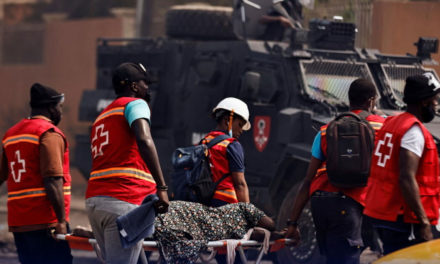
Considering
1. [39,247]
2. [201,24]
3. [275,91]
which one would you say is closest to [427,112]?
[39,247]

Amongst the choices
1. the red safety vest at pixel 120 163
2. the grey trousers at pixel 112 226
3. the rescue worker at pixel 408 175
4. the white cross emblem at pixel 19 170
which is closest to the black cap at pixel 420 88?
the rescue worker at pixel 408 175

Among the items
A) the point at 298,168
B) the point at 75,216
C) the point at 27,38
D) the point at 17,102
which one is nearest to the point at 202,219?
the point at 298,168

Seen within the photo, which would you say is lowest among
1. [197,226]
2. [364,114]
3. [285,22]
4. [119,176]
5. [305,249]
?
[305,249]

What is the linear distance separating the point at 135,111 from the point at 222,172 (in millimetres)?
1389

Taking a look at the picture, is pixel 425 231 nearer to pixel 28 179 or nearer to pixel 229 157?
pixel 229 157

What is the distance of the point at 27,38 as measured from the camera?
79.8ft

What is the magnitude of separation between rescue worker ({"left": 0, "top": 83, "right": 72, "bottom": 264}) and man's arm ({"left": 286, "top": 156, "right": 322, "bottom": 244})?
5.14ft

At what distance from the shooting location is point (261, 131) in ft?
33.7

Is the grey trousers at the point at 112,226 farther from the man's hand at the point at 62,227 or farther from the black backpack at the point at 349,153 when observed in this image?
the black backpack at the point at 349,153

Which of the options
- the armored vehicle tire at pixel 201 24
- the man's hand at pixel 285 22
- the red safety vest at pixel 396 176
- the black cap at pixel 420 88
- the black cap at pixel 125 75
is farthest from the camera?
the armored vehicle tire at pixel 201 24

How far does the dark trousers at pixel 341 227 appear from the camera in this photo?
6.43m

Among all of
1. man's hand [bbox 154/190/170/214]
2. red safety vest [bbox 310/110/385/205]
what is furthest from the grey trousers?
red safety vest [bbox 310/110/385/205]

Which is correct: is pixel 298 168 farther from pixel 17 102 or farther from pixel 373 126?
pixel 17 102

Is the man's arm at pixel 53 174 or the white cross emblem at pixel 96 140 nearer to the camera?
the white cross emblem at pixel 96 140
